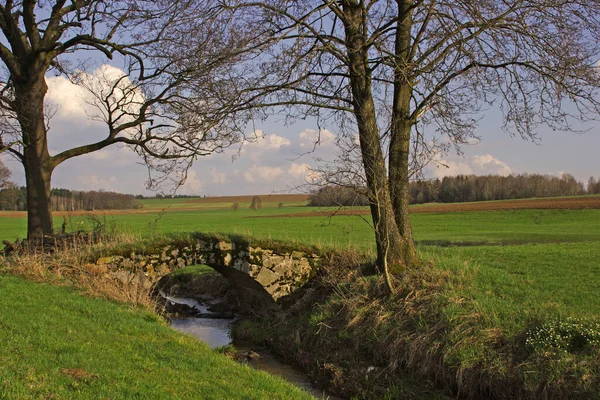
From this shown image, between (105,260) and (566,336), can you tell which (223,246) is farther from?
(566,336)

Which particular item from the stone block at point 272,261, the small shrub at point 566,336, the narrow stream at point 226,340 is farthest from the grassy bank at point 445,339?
the stone block at point 272,261

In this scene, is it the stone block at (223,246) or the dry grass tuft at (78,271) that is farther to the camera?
the stone block at (223,246)

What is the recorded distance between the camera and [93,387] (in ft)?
18.8

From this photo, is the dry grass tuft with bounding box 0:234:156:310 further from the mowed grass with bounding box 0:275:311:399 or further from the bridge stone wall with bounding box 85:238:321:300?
the mowed grass with bounding box 0:275:311:399

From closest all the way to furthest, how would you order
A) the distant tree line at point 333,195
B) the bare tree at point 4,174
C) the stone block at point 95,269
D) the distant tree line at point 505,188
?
the distant tree line at point 333,195, the stone block at point 95,269, the bare tree at point 4,174, the distant tree line at point 505,188

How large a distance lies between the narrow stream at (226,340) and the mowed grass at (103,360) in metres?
1.91

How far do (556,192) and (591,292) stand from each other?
229 ft

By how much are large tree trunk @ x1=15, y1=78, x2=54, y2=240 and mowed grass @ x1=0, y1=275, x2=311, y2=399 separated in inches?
263

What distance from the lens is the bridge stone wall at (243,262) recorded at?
13883mm

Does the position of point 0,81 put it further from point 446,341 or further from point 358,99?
point 446,341

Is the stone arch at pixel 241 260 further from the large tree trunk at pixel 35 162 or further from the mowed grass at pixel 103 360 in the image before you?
the large tree trunk at pixel 35 162

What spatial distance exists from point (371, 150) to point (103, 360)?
6.96 m

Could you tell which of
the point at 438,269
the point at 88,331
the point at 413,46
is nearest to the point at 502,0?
the point at 413,46

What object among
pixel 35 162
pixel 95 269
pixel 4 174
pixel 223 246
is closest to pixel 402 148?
pixel 223 246
